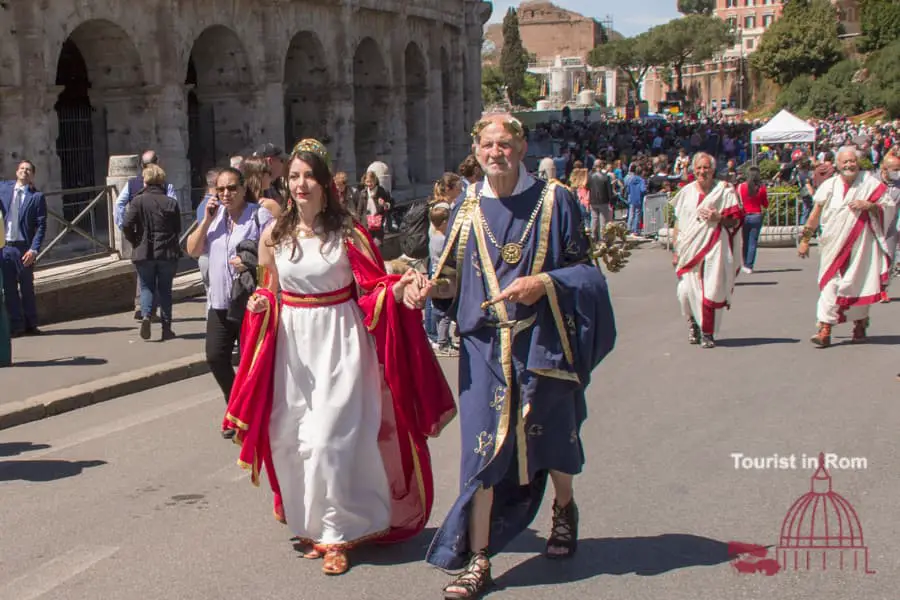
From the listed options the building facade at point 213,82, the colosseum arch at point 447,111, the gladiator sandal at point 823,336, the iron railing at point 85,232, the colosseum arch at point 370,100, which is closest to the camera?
the gladiator sandal at point 823,336

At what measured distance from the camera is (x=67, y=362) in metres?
11.5

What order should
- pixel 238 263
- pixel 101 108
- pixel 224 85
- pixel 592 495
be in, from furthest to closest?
1. pixel 224 85
2. pixel 101 108
3. pixel 238 263
4. pixel 592 495

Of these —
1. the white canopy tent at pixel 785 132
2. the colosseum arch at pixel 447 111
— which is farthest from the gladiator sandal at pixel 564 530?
the colosseum arch at pixel 447 111

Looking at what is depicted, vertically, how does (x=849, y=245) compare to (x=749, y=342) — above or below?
above

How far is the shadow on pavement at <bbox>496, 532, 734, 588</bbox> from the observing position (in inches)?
218

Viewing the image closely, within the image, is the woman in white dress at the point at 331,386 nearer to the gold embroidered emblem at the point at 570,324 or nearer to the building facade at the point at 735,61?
the gold embroidered emblem at the point at 570,324

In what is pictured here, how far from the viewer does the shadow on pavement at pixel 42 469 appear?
302 inches

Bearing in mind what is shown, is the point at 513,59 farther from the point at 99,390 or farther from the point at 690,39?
the point at 99,390

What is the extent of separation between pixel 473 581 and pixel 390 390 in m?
1.00

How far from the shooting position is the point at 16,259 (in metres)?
12.9

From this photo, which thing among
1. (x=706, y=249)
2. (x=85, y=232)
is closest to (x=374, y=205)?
(x=85, y=232)

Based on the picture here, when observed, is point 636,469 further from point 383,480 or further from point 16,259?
point 16,259

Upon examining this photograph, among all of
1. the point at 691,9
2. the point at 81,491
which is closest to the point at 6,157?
the point at 81,491

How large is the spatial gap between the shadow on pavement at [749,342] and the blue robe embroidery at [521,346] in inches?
262
